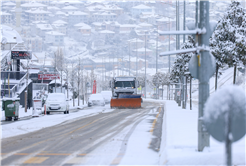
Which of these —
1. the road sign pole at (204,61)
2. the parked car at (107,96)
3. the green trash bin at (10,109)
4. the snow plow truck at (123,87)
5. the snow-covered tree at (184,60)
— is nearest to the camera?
the road sign pole at (204,61)

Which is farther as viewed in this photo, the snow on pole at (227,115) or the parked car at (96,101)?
the parked car at (96,101)

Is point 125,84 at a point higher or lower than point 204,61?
lower

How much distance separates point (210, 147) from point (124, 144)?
13.5 ft

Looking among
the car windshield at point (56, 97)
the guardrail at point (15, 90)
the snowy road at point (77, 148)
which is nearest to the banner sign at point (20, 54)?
the guardrail at point (15, 90)

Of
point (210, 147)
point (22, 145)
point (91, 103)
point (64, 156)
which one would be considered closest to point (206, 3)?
point (210, 147)

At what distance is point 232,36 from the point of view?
59.4 feet

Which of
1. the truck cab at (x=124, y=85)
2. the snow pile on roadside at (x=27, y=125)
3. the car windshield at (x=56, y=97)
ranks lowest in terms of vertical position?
the snow pile on roadside at (x=27, y=125)

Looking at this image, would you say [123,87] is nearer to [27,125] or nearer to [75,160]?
[27,125]

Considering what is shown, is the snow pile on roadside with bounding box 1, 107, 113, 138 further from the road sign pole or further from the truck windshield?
the truck windshield

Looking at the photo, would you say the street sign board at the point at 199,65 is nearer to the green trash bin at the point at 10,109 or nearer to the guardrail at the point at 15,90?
the green trash bin at the point at 10,109

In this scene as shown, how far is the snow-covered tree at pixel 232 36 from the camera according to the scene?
1769 centimetres

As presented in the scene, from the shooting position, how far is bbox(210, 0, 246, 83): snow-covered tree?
1769 centimetres

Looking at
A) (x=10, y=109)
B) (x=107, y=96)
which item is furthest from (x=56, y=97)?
(x=107, y=96)

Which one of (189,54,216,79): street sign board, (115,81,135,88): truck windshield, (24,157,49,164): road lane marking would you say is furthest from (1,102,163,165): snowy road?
(115,81,135,88): truck windshield
